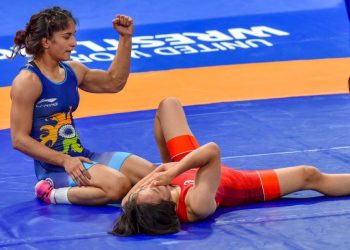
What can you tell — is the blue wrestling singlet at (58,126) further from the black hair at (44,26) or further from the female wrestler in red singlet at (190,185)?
the female wrestler in red singlet at (190,185)

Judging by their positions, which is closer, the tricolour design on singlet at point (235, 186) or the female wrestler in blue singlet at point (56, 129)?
the tricolour design on singlet at point (235, 186)

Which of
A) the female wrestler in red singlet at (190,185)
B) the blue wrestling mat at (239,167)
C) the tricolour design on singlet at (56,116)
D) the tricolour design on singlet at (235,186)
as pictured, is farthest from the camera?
the tricolour design on singlet at (56,116)

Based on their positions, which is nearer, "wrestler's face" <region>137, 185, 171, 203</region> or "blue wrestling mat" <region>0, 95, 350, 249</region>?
"blue wrestling mat" <region>0, 95, 350, 249</region>

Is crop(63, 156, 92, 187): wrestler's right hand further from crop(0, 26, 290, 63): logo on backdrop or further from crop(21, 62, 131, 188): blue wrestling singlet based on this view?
crop(0, 26, 290, 63): logo on backdrop

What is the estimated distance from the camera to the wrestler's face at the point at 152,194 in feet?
19.2

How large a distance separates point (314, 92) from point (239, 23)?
2.66 m

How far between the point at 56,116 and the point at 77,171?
431 mm

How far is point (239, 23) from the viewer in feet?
37.5

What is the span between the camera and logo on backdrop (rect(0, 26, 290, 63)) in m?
10.5

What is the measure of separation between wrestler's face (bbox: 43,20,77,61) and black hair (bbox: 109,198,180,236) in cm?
122

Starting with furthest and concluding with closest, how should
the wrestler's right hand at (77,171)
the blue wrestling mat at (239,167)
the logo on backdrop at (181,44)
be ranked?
the logo on backdrop at (181,44) → the wrestler's right hand at (77,171) → the blue wrestling mat at (239,167)

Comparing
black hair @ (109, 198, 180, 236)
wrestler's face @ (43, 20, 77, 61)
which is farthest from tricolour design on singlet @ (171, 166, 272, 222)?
wrestler's face @ (43, 20, 77, 61)

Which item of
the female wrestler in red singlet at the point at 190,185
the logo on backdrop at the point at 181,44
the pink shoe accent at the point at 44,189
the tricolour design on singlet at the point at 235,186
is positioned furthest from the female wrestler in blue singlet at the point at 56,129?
the logo on backdrop at the point at 181,44

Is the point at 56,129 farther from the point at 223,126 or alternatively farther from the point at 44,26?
the point at 223,126
